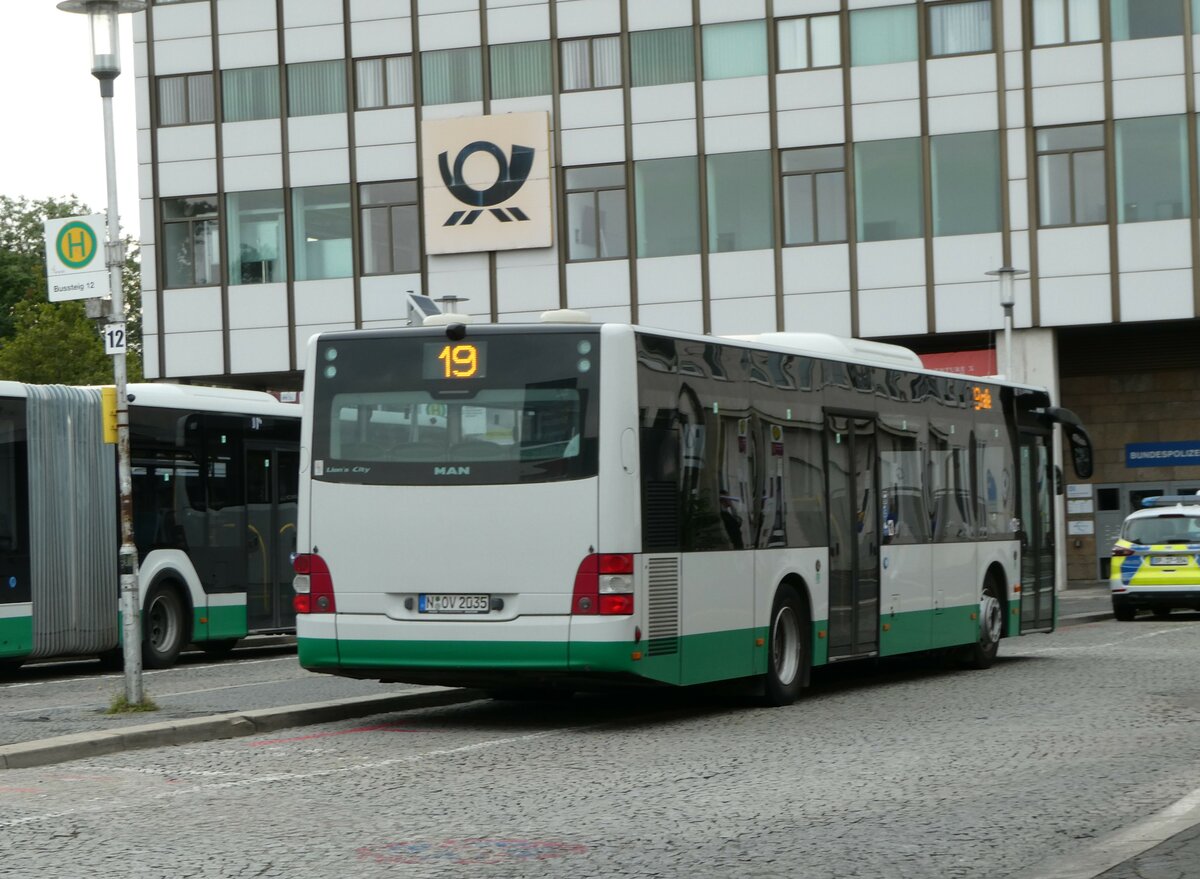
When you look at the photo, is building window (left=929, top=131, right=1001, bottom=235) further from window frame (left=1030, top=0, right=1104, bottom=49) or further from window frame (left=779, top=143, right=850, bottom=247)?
window frame (left=1030, top=0, right=1104, bottom=49)

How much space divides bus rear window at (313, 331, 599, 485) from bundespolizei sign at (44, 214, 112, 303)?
189 cm

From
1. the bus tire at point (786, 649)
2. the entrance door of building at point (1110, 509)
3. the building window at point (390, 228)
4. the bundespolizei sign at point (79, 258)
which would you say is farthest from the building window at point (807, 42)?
the bundespolizei sign at point (79, 258)

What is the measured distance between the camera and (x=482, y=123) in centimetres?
4166

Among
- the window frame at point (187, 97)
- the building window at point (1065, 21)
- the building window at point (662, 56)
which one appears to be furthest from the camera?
the window frame at point (187, 97)

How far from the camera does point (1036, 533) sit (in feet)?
68.8

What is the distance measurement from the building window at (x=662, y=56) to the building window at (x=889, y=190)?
4052 millimetres

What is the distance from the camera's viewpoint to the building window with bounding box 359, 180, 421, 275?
42.4 m

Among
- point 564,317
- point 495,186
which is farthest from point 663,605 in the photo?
point 495,186

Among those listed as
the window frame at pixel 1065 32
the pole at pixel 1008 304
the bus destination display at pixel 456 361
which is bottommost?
the bus destination display at pixel 456 361

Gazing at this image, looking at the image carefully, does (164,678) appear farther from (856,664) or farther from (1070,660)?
(1070,660)

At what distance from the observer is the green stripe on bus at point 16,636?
18969mm

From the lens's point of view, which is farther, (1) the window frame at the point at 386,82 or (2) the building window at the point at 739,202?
(1) the window frame at the point at 386,82

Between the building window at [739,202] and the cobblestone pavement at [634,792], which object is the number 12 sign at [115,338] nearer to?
the cobblestone pavement at [634,792]

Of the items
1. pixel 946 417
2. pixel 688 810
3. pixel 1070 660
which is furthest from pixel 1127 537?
pixel 688 810
